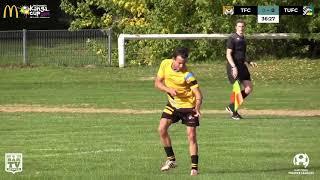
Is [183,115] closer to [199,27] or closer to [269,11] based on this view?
[269,11]

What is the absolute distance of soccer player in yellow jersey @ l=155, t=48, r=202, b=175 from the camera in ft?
36.9

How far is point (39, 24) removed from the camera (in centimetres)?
4903

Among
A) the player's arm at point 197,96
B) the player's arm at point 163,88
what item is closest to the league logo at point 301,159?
the player's arm at point 197,96

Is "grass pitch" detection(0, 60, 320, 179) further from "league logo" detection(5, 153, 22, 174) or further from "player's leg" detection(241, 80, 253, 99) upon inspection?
"player's leg" detection(241, 80, 253, 99)

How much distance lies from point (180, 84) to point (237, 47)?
6556mm

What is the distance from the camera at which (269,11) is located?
104 ft

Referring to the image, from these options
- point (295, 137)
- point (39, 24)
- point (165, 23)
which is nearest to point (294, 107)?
point (295, 137)

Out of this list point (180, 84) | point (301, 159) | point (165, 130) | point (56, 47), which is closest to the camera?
point (180, 84)

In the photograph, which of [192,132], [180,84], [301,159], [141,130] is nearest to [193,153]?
[192,132]

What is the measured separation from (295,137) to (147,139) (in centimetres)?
254

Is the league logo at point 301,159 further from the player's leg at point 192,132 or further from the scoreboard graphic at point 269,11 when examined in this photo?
the scoreboard graphic at point 269,11

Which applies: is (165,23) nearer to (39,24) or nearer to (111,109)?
(111,109)

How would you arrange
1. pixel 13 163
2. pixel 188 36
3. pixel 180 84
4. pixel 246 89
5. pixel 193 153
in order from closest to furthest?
pixel 193 153 → pixel 180 84 → pixel 13 163 → pixel 246 89 → pixel 188 36

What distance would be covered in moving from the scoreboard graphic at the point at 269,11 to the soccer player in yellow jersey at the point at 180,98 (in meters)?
20.3
